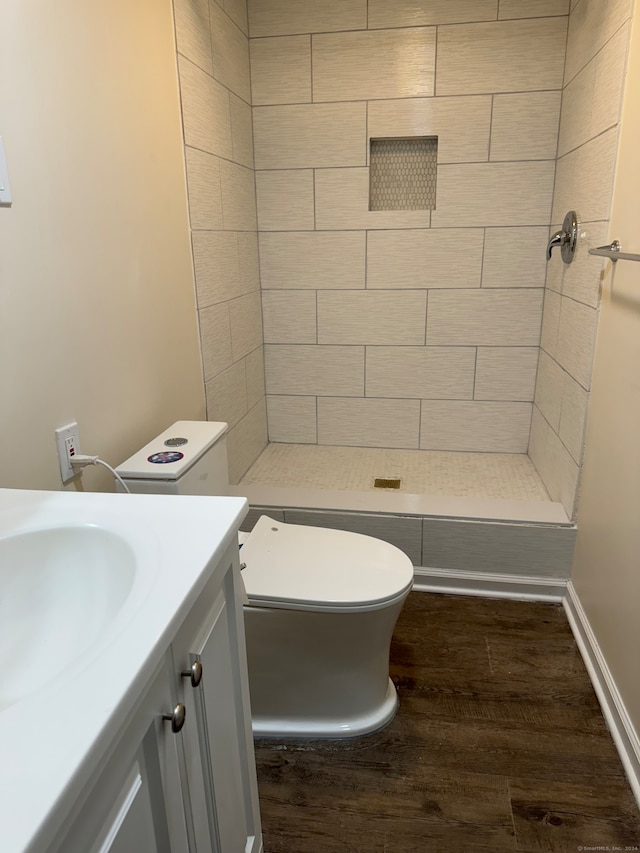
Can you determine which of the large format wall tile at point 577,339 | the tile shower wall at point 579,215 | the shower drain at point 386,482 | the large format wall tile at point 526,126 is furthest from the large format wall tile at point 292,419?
the large format wall tile at point 526,126

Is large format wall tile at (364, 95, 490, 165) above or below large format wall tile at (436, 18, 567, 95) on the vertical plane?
below

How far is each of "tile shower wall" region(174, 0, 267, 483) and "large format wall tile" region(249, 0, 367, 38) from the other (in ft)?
0.22

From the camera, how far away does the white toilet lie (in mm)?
1538

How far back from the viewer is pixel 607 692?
1.75 meters

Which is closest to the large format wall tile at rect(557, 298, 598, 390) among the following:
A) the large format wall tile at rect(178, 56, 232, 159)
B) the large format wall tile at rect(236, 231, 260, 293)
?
the large format wall tile at rect(236, 231, 260, 293)

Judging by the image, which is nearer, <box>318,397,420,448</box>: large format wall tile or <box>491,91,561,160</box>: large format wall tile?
<box>491,91,561,160</box>: large format wall tile

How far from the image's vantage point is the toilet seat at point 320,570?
153cm

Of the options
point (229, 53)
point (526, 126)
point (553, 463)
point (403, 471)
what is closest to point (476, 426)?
point (403, 471)

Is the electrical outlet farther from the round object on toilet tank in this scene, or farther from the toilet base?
the toilet base

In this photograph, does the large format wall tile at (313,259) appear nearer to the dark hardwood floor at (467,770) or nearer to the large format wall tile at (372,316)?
the large format wall tile at (372,316)

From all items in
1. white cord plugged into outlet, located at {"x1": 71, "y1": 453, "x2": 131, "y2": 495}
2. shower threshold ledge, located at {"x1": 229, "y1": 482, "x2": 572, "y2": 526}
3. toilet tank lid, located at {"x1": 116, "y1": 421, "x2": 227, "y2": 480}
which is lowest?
shower threshold ledge, located at {"x1": 229, "y1": 482, "x2": 572, "y2": 526}

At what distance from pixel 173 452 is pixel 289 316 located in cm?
156

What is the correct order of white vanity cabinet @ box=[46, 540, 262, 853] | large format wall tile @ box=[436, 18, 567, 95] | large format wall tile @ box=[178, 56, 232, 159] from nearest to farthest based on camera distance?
1. white vanity cabinet @ box=[46, 540, 262, 853]
2. large format wall tile @ box=[178, 56, 232, 159]
3. large format wall tile @ box=[436, 18, 567, 95]

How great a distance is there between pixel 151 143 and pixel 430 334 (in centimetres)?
158
